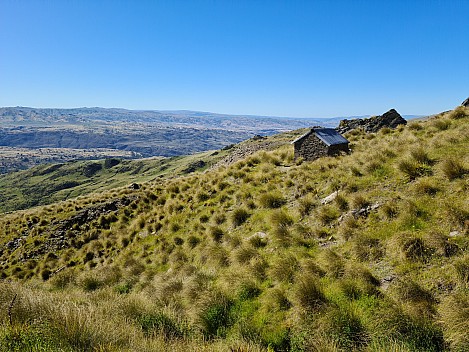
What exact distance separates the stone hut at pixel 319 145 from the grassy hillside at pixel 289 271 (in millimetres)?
4511

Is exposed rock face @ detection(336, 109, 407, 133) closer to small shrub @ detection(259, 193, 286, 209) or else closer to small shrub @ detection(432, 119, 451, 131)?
small shrub @ detection(432, 119, 451, 131)

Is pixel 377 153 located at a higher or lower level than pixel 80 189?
higher

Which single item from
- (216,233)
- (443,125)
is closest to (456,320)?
(216,233)

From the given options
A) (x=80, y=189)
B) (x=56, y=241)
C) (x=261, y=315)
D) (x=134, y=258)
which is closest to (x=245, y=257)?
(x=261, y=315)

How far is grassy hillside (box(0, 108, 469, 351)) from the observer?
600cm

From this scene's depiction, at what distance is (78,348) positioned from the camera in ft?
17.1

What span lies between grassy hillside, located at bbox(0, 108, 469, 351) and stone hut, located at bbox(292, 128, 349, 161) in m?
4.51

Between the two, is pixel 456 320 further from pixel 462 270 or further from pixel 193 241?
pixel 193 241

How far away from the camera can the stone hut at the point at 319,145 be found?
21016 mm

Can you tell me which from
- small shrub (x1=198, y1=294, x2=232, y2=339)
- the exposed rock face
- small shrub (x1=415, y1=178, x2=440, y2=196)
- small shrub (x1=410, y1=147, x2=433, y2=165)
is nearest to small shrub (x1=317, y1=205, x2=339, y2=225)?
small shrub (x1=415, y1=178, x2=440, y2=196)

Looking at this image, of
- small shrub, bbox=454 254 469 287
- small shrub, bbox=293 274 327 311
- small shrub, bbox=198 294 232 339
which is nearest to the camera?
small shrub, bbox=454 254 469 287

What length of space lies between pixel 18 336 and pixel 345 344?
20.8 ft

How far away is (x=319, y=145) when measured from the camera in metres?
21.6

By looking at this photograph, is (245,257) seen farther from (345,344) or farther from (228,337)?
(345,344)
